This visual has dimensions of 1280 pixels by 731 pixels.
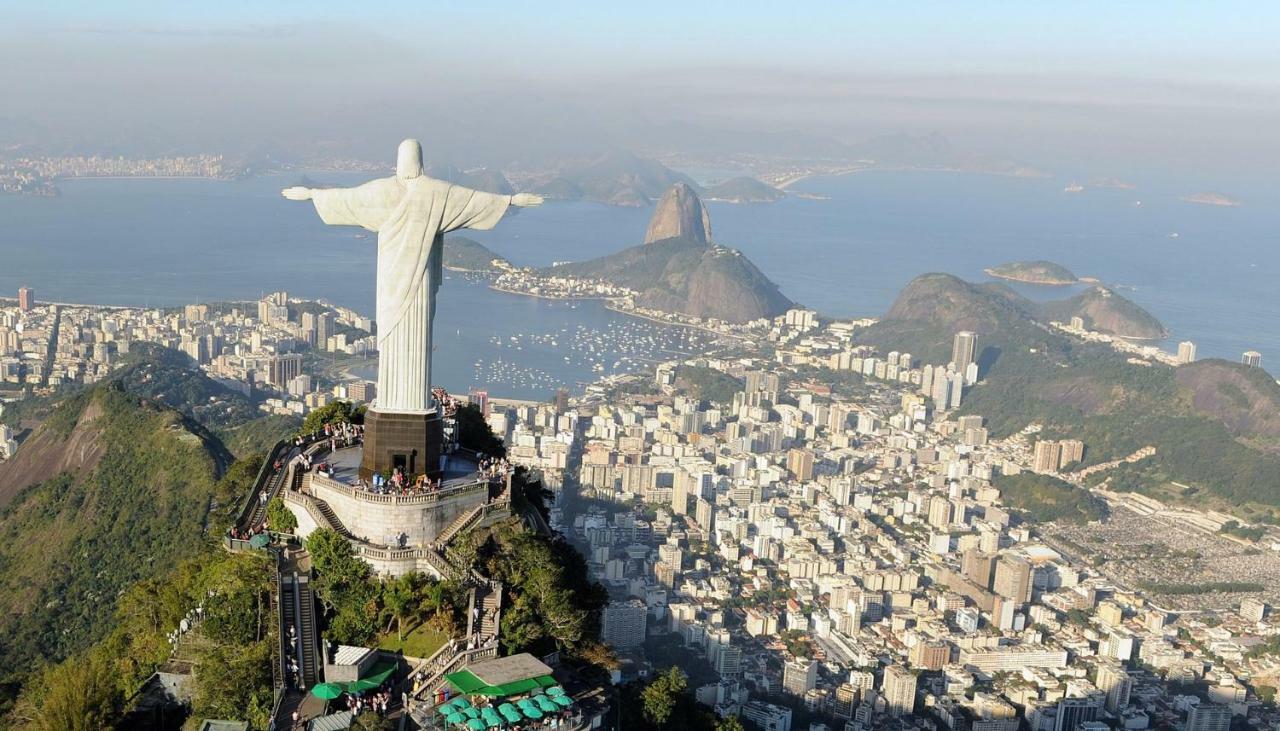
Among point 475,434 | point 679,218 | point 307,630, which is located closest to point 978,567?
point 475,434

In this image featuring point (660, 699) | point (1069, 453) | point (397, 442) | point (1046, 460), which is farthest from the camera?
point (1069, 453)

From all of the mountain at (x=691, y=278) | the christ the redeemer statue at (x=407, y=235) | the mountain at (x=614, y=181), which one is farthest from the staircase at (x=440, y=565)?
the mountain at (x=614, y=181)

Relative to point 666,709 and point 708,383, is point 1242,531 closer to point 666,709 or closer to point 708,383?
point 708,383

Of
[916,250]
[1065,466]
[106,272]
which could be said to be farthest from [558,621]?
[916,250]

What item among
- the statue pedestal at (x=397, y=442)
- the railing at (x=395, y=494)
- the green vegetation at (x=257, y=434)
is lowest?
the green vegetation at (x=257, y=434)

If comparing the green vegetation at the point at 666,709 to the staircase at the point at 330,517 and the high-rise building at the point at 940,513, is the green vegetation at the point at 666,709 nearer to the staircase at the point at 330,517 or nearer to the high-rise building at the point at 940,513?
the staircase at the point at 330,517
